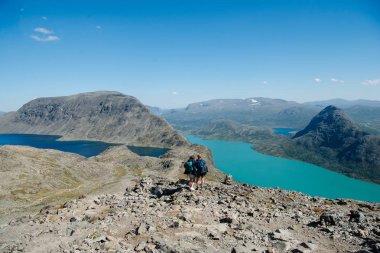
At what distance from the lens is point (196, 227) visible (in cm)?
2309

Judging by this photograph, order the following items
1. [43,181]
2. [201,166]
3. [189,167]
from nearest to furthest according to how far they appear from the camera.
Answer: [201,166], [189,167], [43,181]

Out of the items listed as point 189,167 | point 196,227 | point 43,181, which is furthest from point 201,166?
point 43,181

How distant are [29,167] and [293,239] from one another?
131 m

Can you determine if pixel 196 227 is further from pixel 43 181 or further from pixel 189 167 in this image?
pixel 43 181

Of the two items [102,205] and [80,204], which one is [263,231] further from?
[80,204]

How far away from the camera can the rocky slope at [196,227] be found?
65.7 ft

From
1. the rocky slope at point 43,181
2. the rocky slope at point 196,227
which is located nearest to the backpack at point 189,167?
the rocky slope at point 196,227

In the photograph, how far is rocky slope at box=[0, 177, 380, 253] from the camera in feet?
65.7

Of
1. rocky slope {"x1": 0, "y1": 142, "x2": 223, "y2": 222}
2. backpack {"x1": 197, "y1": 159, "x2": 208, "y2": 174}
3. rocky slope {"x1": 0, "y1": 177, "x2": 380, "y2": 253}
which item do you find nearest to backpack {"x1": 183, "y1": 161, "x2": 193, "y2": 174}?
backpack {"x1": 197, "y1": 159, "x2": 208, "y2": 174}

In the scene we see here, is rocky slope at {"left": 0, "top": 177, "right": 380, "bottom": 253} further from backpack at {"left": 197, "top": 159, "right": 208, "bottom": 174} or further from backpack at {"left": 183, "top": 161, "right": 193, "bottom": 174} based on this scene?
backpack at {"left": 197, "top": 159, "right": 208, "bottom": 174}

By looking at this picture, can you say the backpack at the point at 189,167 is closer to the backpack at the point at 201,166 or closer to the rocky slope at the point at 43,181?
the backpack at the point at 201,166

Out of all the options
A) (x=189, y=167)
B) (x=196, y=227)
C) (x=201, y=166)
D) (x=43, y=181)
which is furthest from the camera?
(x=43, y=181)

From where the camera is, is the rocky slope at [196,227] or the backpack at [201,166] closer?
the rocky slope at [196,227]

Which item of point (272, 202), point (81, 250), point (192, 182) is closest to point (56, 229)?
point (81, 250)
